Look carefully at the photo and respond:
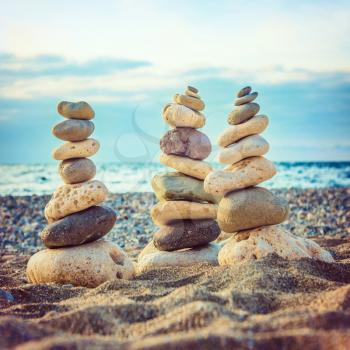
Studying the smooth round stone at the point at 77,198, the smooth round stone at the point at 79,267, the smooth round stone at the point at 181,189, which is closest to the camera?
the smooth round stone at the point at 79,267

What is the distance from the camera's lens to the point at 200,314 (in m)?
3.39

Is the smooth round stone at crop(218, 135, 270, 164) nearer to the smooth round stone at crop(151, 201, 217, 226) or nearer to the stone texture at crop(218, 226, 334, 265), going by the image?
the smooth round stone at crop(151, 201, 217, 226)

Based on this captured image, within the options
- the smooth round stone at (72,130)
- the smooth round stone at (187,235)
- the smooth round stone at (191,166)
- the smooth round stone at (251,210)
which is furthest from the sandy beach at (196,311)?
the smooth round stone at (72,130)

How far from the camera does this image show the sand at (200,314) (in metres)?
2.96

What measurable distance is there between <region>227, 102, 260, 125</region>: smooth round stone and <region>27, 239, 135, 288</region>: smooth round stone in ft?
7.73

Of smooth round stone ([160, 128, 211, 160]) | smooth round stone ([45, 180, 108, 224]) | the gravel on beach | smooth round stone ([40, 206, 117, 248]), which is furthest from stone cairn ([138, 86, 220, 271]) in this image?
the gravel on beach

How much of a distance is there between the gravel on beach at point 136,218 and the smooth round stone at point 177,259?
2829 mm

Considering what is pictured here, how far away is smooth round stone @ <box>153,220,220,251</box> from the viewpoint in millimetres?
7363

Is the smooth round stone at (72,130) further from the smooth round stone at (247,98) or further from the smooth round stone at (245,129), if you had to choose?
the smooth round stone at (247,98)

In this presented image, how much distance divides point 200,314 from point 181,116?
4424mm

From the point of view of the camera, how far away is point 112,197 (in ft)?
58.0

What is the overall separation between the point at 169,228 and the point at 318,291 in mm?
3242

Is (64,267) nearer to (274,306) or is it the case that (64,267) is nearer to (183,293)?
(183,293)

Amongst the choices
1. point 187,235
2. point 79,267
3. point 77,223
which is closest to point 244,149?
point 187,235
